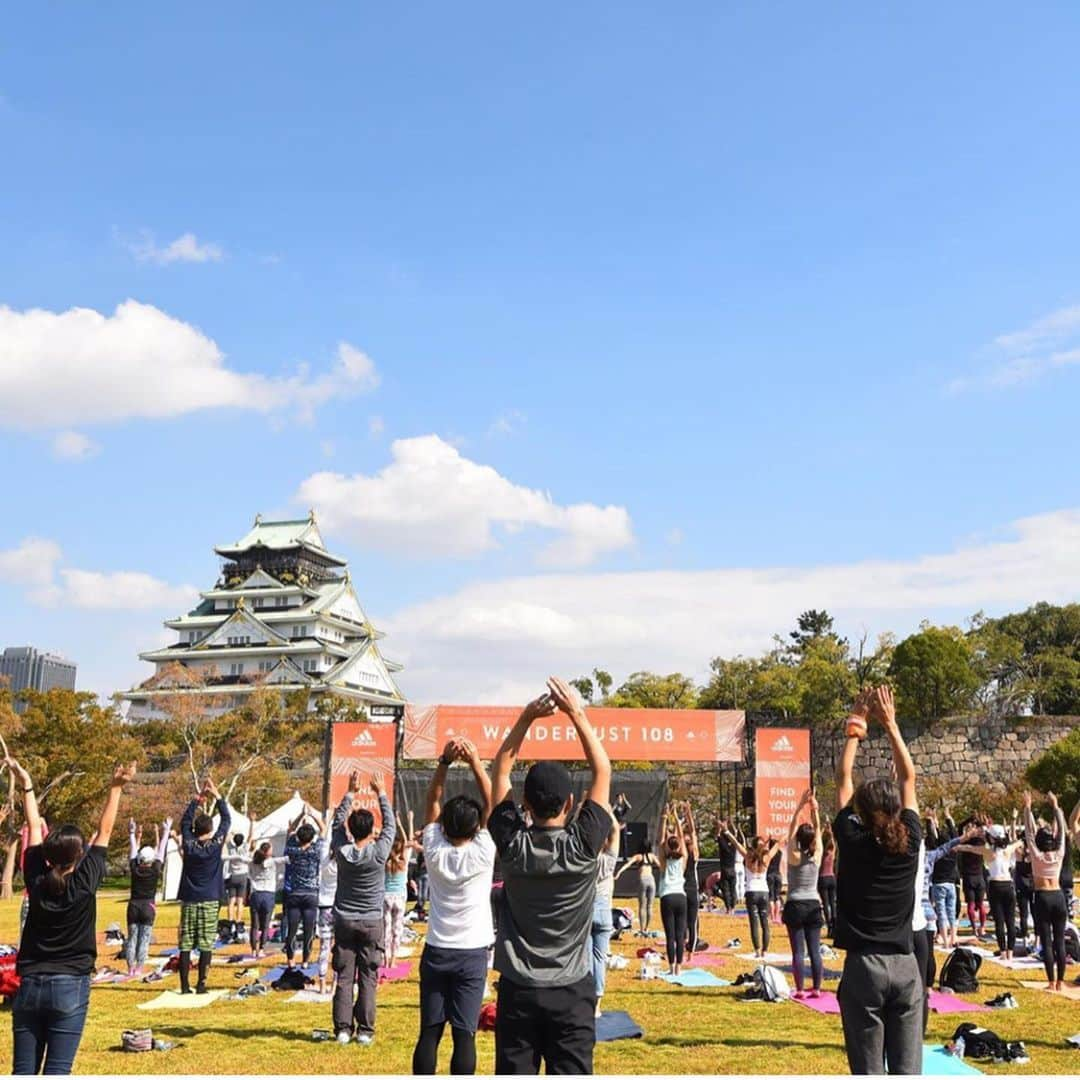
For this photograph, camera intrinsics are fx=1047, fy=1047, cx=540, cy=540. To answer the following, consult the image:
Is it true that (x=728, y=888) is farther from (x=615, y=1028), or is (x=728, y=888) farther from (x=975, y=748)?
(x=975, y=748)

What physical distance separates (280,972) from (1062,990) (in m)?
8.30

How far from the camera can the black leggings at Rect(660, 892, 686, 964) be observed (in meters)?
11.3

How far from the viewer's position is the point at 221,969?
1242cm

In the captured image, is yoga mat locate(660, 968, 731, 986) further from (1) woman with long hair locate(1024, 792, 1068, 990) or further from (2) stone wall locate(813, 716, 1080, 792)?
(2) stone wall locate(813, 716, 1080, 792)

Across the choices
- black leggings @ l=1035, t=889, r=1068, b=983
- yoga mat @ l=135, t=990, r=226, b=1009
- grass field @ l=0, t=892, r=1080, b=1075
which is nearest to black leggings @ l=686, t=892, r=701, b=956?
grass field @ l=0, t=892, r=1080, b=1075

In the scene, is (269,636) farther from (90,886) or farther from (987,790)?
(90,886)

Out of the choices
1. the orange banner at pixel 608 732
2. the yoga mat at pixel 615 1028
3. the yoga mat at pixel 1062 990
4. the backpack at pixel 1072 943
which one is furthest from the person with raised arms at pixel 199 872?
the orange banner at pixel 608 732

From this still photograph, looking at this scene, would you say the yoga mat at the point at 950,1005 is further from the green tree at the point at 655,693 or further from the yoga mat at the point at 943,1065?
the green tree at the point at 655,693

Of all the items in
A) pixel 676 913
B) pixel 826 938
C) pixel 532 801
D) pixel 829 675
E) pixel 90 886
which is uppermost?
pixel 829 675

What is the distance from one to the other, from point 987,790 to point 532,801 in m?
40.8

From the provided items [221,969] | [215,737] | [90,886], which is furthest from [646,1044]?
[215,737]

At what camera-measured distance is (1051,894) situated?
999cm

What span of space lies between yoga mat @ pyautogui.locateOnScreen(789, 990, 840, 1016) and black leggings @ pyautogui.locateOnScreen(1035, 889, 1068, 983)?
7.10 feet

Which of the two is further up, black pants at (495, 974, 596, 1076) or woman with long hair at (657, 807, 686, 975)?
black pants at (495, 974, 596, 1076)
